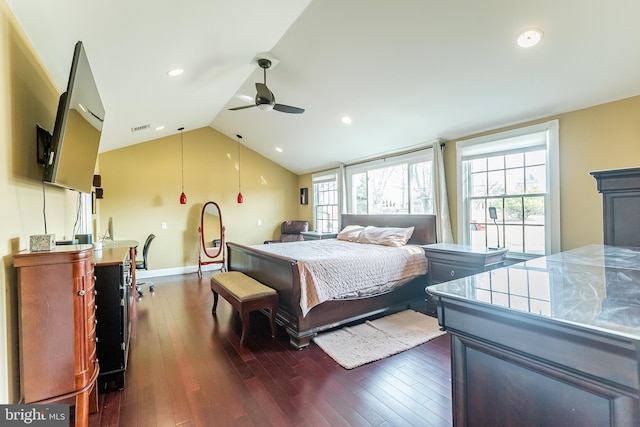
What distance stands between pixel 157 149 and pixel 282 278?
4566 millimetres

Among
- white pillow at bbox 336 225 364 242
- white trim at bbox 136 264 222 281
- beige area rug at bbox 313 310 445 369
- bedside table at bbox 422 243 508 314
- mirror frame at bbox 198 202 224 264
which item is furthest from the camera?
mirror frame at bbox 198 202 224 264

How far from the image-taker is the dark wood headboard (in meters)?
4.42

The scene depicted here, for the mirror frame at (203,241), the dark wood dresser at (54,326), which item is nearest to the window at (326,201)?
the mirror frame at (203,241)

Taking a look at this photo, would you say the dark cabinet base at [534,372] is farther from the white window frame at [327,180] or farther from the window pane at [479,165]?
the white window frame at [327,180]

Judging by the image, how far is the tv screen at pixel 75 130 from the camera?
67.2 inches

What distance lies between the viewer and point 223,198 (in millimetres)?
6852

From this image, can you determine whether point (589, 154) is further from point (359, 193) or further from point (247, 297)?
point (247, 297)

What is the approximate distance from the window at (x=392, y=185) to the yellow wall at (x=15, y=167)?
14.6 ft

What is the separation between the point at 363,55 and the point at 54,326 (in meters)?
3.38

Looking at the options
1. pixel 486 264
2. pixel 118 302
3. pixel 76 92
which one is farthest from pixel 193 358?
pixel 486 264

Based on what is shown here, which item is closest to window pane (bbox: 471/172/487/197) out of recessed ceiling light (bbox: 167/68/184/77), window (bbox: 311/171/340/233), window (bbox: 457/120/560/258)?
window (bbox: 457/120/560/258)

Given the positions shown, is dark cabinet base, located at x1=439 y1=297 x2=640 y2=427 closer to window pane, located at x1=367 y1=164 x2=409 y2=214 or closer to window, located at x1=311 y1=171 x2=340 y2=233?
window pane, located at x1=367 y1=164 x2=409 y2=214

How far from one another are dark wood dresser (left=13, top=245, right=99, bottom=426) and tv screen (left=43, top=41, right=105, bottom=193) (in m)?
0.52

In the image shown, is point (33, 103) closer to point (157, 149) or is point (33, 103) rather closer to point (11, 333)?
point (11, 333)
